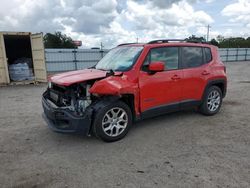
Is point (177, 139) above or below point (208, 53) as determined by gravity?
below

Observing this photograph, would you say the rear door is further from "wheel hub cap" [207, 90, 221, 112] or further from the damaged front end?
the damaged front end

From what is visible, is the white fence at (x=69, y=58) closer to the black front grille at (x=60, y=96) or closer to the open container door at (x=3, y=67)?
the open container door at (x=3, y=67)

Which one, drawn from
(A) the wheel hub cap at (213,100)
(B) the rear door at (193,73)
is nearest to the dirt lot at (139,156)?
(A) the wheel hub cap at (213,100)

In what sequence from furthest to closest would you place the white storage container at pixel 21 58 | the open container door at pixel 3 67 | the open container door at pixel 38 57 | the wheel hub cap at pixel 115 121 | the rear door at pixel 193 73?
the open container door at pixel 38 57, the white storage container at pixel 21 58, the open container door at pixel 3 67, the rear door at pixel 193 73, the wheel hub cap at pixel 115 121

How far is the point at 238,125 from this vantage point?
193 inches

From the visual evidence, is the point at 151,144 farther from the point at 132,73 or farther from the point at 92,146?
the point at 132,73

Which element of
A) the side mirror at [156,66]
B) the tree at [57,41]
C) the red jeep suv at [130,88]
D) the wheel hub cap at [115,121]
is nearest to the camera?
the red jeep suv at [130,88]

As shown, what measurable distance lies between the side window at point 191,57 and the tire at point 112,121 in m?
1.83

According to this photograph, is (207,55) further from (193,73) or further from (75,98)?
(75,98)

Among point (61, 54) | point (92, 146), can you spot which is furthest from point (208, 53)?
point (61, 54)

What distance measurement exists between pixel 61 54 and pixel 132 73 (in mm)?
18029

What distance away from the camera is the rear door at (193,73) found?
4.95 m

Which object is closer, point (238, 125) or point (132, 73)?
point (132, 73)

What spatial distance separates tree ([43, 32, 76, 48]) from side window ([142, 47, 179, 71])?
4342cm
